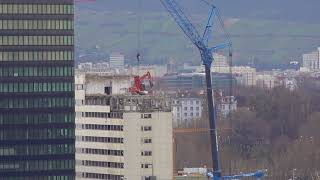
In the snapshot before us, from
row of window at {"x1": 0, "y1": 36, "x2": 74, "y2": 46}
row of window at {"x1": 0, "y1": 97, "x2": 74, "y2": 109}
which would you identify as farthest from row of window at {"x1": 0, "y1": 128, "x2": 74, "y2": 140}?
row of window at {"x1": 0, "y1": 36, "x2": 74, "y2": 46}

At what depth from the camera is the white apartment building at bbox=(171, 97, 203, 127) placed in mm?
162750

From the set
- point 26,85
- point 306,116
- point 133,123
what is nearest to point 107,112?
point 133,123

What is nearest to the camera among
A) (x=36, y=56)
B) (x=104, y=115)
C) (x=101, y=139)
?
(x=36, y=56)

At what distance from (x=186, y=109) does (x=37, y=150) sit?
88.3 meters

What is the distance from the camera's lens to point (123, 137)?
3676 inches

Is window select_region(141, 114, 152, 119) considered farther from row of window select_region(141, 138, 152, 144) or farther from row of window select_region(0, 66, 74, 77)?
row of window select_region(0, 66, 74, 77)

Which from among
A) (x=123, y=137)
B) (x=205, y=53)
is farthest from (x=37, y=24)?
(x=205, y=53)

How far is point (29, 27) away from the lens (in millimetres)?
82688

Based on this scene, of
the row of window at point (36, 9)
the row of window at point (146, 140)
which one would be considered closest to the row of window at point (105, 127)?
the row of window at point (146, 140)

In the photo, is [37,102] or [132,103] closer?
[37,102]

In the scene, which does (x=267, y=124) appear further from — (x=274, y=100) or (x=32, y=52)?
(x=32, y=52)

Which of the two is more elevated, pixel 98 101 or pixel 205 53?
pixel 205 53

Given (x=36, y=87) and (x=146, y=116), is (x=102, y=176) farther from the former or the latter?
(x=36, y=87)

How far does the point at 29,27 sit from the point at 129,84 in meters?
18.3
